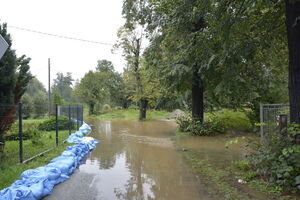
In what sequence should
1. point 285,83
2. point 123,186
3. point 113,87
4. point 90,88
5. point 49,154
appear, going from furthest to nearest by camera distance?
point 113,87 < point 90,88 < point 285,83 < point 49,154 < point 123,186

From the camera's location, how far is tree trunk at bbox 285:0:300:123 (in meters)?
4.75

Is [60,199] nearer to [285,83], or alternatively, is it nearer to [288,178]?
[288,178]

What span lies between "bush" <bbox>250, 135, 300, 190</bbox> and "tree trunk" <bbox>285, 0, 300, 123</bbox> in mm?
702

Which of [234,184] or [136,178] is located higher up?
[234,184]

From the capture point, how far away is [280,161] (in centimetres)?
436

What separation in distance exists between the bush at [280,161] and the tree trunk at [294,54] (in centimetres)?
70

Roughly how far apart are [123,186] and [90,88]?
34431 mm

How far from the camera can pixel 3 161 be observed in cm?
614

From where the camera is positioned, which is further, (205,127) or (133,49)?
(133,49)

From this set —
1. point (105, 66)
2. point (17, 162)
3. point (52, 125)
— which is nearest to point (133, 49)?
point (52, 125)

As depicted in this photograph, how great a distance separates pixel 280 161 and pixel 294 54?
2.18 metres

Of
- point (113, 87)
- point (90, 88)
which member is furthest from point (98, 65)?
point (90, 88)

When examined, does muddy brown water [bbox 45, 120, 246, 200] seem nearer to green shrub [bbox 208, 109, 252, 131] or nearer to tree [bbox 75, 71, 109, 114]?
green shrub [bbox 208, 109, 252, 131]

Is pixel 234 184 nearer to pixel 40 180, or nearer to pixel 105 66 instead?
pixel 40 180
